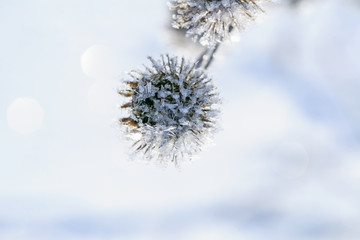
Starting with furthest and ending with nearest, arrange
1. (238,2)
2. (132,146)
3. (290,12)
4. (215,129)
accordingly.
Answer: (290,12)
(132,146)
(215,129)
(238,2)

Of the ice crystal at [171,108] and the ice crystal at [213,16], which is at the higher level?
the ice crystal at [213,16]

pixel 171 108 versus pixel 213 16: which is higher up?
pixel 213 16

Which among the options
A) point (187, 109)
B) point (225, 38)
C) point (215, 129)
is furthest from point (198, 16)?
point (215, 129)

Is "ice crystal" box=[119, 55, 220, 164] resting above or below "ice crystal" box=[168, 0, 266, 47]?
below

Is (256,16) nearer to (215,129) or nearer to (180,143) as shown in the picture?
(215,129)
